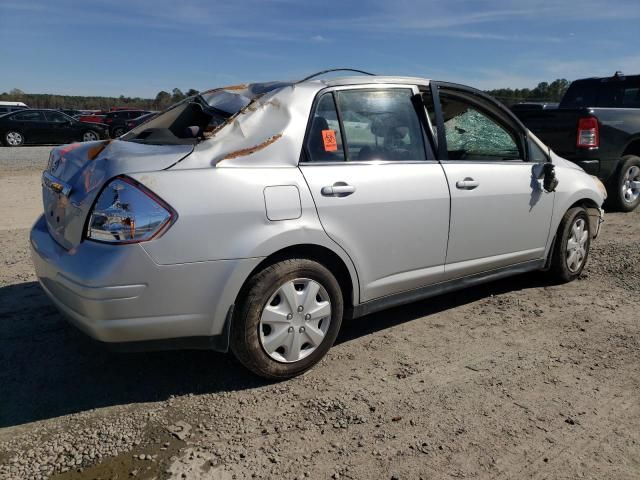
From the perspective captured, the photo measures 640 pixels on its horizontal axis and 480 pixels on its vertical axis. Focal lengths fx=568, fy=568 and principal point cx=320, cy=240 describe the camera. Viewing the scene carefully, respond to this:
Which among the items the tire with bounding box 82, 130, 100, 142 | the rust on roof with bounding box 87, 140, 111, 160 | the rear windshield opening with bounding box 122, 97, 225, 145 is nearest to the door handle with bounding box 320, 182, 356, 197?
the rear windshield opening with bounding box 122, 97, 225, 145

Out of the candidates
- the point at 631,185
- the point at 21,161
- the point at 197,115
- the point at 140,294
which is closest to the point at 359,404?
the point at 140,294

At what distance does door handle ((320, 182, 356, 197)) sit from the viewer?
10.4ft

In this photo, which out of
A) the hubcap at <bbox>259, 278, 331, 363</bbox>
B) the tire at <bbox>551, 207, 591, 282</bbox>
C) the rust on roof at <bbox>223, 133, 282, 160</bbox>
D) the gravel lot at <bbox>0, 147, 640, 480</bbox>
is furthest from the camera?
the tire at <bbox>551, 207, 591, 282</bbox>

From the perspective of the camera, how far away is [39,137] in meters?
21.5

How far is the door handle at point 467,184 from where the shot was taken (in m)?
3.82

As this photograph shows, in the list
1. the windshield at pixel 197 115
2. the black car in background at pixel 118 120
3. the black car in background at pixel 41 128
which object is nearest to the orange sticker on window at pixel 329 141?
the windshield at pixel 197 115

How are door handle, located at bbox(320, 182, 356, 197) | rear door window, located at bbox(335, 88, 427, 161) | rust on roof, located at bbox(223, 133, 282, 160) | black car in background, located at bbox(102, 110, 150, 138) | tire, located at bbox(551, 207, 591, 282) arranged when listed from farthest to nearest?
black car in background, located at bbox(102, 110, 150, 138), tire, located at bbox(551, 207, 591, 282), rear door window, located at bbox(335, 88, 427, 161), door handle, located at bbox(320, 182, 356, 197), rust on roof, located at bbox(223, 133, 282, 160)

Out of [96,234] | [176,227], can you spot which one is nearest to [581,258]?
[176,227]

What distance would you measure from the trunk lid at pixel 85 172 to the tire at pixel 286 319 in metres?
0.79

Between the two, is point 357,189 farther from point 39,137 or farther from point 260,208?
point 39,137

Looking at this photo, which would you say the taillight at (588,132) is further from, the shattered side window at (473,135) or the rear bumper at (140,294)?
the rear bumper at (140,294)

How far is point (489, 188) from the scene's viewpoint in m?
4.00

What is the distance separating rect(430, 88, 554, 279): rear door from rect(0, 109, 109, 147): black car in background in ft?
66.4

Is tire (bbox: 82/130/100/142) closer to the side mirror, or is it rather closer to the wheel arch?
the side mirror
